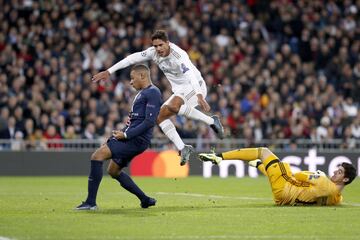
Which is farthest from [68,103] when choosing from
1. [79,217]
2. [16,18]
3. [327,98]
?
[79,217]

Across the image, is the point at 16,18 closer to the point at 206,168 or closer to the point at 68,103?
the point at 68,103

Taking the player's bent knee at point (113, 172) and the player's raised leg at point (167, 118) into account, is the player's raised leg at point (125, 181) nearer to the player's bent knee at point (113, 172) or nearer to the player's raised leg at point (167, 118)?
the player's bent knee at point (113, 172)

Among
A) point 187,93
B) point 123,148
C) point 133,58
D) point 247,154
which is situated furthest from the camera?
point 187,93

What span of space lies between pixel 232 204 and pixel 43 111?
1236 centimetres

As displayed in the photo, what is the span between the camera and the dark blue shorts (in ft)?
44.7

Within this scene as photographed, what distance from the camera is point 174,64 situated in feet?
53.4

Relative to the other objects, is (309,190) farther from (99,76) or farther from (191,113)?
(99,76)

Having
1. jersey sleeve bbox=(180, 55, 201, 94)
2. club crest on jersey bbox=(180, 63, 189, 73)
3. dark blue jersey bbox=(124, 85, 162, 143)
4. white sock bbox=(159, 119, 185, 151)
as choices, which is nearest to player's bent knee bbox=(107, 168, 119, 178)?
dark blue jersey bbox=(124, 85, 162, 143)

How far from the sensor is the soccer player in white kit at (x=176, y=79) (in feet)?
51.1

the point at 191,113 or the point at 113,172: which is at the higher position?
the point at 191,113

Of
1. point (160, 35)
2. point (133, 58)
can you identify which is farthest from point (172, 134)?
point (160, 35)

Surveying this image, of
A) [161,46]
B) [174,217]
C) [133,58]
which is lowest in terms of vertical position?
[174,217]

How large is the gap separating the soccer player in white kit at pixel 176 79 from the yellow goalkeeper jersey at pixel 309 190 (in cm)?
217

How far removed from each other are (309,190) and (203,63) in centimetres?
1519
